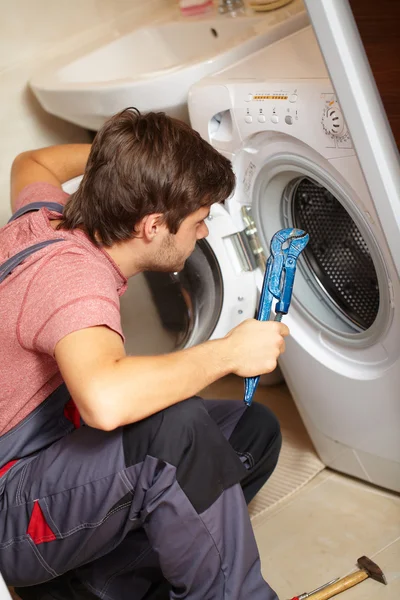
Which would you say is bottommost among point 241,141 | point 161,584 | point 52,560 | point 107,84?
point 161,584

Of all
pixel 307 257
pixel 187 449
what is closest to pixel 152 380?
pixel 187 449

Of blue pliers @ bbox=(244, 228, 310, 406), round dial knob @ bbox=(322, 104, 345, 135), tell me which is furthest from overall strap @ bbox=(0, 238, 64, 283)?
round dial knob @ bbox=(322, 104, 345, 135)

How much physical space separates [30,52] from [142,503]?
4.33 feet

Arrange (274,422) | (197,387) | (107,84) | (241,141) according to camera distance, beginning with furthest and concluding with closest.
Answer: (107,84), (274,422), (241,141), (197,387)

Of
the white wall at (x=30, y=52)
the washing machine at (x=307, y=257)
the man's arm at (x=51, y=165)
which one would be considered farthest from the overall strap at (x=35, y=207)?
the white wall at (x=30, y=52)

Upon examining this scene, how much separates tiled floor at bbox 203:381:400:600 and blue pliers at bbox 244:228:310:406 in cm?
43

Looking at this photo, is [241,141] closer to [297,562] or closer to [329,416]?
[329,416]

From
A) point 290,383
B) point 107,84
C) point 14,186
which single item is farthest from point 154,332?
point 107,84

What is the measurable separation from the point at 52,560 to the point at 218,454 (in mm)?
300

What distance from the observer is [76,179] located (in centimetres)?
148

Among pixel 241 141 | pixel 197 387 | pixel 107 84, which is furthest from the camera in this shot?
pixel 107 84

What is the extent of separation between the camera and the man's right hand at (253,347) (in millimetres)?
1104

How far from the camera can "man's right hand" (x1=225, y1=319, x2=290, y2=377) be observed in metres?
1.10

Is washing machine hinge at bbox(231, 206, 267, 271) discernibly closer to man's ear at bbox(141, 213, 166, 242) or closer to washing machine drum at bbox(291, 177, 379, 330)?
washing machine drum at bbox(291, 177, 379, 330)
